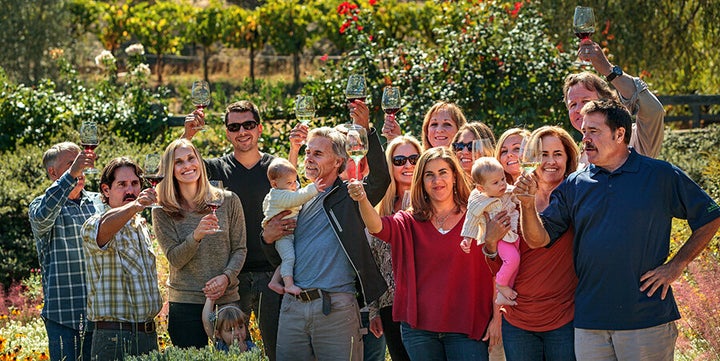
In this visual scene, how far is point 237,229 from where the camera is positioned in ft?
20.2

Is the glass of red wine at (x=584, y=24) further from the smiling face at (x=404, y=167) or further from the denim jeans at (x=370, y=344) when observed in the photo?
the denim jeans at (x=370, y=344)

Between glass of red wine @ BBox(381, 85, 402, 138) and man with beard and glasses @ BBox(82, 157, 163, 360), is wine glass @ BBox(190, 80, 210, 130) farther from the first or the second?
glass of red wine @ BBox(381, 85, 402, 138)

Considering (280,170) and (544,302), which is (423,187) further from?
(544,302)

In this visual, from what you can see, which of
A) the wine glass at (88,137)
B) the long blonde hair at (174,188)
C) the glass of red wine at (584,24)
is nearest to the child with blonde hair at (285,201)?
the long blonde hair at (174,188)

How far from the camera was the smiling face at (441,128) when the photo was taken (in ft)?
20.7

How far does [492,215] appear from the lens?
5.00 m

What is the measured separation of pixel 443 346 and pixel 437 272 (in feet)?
1.31

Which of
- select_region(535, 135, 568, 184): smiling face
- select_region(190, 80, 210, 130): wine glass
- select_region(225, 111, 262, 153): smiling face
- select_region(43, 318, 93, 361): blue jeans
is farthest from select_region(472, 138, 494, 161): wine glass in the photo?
select_region(43, 318, 93, 361): blue jeans

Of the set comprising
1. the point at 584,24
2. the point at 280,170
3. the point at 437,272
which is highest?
the point at 584,24

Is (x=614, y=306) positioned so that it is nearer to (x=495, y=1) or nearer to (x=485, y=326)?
(x=485, y=326)

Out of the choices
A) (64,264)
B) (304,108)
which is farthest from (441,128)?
(64,264)

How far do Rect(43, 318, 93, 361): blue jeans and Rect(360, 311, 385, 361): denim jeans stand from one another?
1672 millimetres

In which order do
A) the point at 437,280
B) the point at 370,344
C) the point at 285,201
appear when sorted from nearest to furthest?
the point at 437,280, the point at 285,201, the point at 370,344

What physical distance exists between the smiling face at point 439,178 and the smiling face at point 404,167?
0.46 metres
